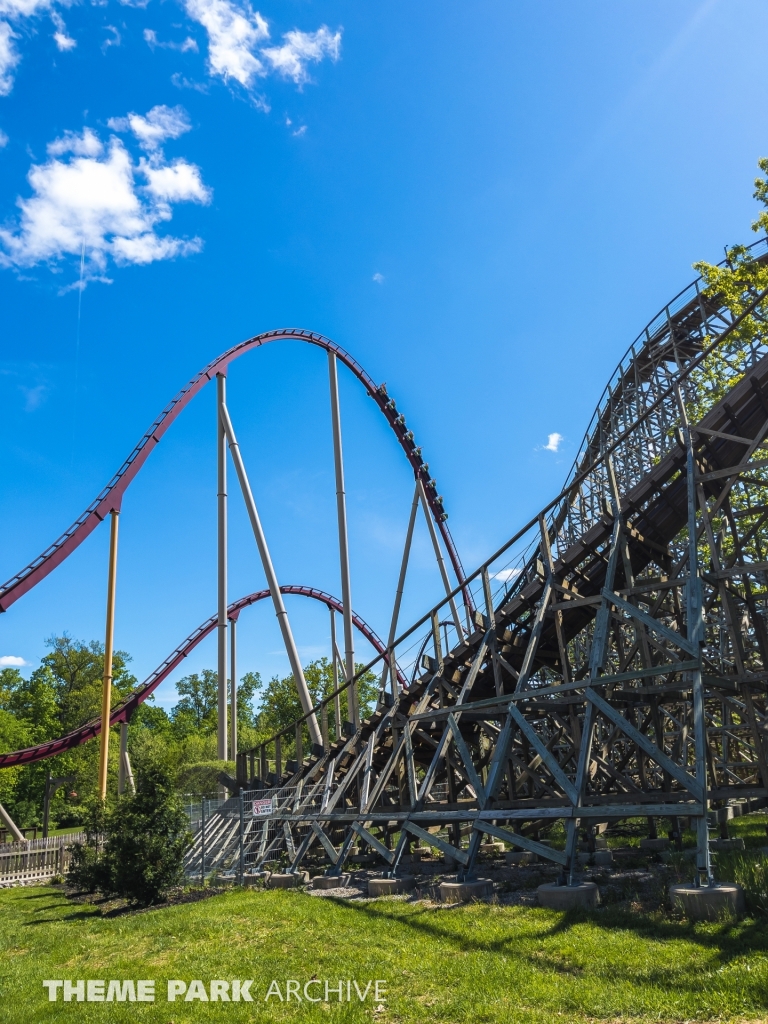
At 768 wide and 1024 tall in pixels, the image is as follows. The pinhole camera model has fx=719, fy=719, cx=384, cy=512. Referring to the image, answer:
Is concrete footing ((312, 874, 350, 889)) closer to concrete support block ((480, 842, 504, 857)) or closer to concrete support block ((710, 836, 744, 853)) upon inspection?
concrete support block ((480, 842, 504, 857))

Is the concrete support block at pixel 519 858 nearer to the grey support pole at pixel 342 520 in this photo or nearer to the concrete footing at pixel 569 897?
the concrete footing at pixel 569 897

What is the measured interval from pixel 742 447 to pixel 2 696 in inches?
1946

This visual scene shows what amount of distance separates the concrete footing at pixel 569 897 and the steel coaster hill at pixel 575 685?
15.5 inches

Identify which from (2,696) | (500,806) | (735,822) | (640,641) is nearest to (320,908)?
(500,806)

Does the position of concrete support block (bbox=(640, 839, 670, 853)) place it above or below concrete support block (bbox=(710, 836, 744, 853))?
below

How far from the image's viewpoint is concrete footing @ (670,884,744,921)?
6195mm

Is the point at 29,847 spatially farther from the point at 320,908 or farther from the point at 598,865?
the point at 598,865

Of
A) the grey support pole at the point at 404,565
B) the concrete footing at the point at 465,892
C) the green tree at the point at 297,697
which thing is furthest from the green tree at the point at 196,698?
the concrete footing at the point at 465,892

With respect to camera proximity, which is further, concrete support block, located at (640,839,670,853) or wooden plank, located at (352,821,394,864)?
concrete support block, located at (640,839,670,853)

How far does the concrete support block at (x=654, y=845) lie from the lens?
1183 centimetres

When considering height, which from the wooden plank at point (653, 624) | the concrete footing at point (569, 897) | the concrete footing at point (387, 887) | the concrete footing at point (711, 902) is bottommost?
the concrete footing at point (387, 887)

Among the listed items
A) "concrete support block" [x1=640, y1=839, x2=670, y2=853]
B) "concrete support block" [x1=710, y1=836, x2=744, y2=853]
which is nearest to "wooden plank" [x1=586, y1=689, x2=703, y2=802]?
→ "concrete support block" [x1=710, y1=836, x2=744, y2=853]

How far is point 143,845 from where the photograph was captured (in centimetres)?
1171

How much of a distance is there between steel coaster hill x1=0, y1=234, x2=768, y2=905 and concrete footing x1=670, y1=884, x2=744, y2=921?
312mm
